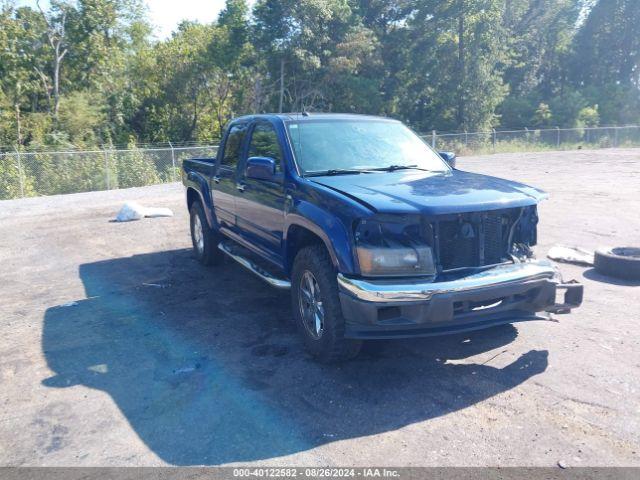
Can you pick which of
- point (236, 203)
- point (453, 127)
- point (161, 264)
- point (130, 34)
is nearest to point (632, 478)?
point (236, 203)

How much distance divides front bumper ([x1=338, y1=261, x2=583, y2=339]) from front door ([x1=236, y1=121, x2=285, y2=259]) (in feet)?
4.63

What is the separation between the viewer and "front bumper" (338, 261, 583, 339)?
12.7 feet

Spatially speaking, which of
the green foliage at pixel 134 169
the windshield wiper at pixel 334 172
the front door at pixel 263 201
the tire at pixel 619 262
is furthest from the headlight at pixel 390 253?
the green foliage at pixel 134 169

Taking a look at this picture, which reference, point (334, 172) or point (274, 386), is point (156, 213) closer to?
point (334, 172)

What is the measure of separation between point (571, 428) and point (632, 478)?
0.53m

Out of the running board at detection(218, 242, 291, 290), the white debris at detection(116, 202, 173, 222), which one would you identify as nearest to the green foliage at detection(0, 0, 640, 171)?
the white debris at detection(116, 202, 173, 222)

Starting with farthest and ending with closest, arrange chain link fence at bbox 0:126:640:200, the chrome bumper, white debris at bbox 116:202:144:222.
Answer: chain link fence at bbox 0:126:640:200, white debris at bbox 116:202:144:222, the chrome bumper

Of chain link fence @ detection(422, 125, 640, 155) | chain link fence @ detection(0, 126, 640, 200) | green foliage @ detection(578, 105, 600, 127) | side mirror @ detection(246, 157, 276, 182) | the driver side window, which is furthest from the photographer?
green foliage @ detection(578, 105, 600, 127)

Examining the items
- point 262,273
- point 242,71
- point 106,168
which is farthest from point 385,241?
point 242,71

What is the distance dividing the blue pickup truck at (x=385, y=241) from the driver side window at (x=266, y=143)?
30mm

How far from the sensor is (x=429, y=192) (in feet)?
14.5

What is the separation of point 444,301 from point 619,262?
12.6ft

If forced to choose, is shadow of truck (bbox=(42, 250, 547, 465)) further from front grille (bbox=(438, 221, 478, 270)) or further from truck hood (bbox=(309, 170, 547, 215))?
truck hood (bbox=(309, 170, 547, 215))

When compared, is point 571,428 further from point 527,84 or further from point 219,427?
point 527,84
